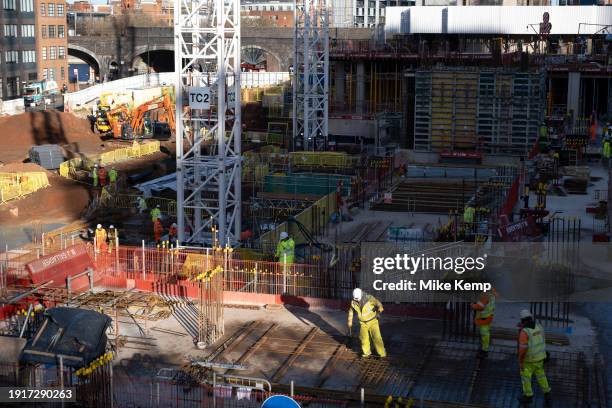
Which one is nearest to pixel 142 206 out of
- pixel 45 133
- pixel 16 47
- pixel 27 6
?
pixel 45 133

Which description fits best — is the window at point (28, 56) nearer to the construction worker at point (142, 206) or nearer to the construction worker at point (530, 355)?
the construction worker at point (142, 206)

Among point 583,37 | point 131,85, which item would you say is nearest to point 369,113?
point 583,37

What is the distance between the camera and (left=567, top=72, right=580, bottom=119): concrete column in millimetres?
56062

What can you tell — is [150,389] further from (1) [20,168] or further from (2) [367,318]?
(1) [20,168]

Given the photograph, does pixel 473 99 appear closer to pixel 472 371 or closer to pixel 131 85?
pixel 472 371

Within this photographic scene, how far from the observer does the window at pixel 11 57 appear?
7110 cm

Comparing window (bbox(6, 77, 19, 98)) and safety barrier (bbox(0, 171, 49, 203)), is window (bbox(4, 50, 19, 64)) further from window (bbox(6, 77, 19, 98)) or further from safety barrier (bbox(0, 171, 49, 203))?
safety barrier (bbox(0, 171, 49, 203))

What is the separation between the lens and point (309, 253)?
81.0 feet

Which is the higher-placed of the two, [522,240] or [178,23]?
[178,23]

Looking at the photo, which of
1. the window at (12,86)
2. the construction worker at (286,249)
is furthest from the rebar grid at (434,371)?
the window at (12,86)

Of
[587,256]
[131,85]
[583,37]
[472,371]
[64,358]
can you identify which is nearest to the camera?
[64,358]

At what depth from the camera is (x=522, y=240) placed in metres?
25.8

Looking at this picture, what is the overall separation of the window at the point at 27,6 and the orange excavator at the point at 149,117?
22.1m

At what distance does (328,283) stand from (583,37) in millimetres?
47272
